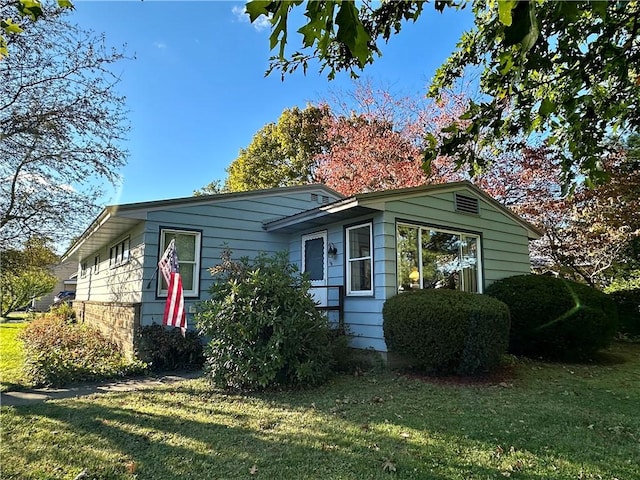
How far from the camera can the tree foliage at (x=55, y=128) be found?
6.39 meters

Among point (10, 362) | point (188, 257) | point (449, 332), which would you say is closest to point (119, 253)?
point (188, 257)

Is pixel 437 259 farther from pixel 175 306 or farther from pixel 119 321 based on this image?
pixel 119 321

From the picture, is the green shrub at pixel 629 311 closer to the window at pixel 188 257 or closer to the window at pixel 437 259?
the window at pixel 437 259

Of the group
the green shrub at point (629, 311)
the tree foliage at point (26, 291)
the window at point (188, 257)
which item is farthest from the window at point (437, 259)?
the tree foliage at point (26, 291)

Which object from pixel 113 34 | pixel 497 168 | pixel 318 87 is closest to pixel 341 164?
pixel 318 87

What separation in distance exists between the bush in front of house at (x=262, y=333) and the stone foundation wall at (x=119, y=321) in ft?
8.48

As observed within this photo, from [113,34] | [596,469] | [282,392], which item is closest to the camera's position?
[596,469]

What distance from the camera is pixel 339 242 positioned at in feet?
27.8

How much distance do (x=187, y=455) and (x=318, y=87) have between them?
18790 mm

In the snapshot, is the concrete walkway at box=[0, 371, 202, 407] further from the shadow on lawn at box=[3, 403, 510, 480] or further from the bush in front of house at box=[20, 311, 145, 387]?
the shadow on lawn at box=[3, 403, 510, 480]

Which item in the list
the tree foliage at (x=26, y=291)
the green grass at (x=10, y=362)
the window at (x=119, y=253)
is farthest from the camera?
the tree foliage at (x=26, y=291)

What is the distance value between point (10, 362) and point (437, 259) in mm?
8726

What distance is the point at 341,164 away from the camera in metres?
17.5

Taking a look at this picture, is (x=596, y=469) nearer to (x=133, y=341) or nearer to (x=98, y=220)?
(x=133, y=341)
